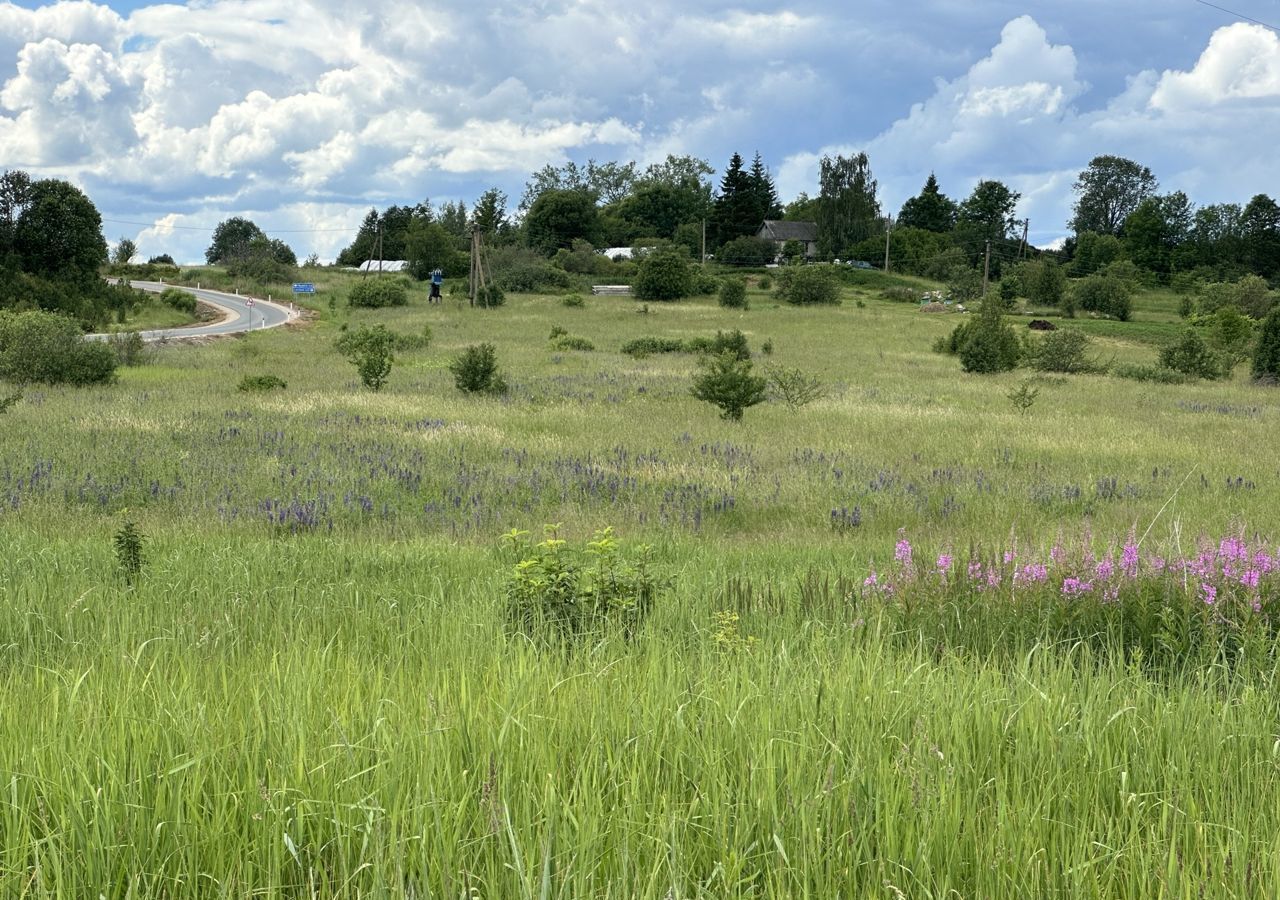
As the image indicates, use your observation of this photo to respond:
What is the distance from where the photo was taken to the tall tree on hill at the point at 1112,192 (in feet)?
426

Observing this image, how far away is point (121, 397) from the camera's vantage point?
18516 mm

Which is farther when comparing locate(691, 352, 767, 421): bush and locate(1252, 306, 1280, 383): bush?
locate(1252, 306, 1280, 383): bush

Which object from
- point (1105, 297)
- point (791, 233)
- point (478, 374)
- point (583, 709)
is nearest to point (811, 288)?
point (1105, 297)

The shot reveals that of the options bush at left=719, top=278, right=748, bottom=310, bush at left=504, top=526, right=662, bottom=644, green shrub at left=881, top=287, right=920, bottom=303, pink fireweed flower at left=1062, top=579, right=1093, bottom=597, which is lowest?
bush at left=504, top=526, right=662, bottom=644

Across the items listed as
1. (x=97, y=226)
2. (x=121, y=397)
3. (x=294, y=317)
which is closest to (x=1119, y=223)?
(x=294, y=317)

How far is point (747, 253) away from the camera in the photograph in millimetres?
103625

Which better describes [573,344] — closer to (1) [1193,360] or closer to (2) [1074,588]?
(1) [1193,360]

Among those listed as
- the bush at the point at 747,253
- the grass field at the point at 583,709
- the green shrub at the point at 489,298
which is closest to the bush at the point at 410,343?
the green shrub at the point at 489,298

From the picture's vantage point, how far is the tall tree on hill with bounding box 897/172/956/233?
409 feet

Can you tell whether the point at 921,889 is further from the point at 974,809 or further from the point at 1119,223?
the point at 1119,223

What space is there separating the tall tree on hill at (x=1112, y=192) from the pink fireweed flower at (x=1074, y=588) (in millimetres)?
140922

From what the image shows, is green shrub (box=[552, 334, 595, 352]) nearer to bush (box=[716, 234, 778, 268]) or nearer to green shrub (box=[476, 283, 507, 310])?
green shrub (box=[476, 283, 507, 310])

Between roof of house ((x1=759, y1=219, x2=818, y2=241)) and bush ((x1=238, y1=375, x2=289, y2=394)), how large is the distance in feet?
340

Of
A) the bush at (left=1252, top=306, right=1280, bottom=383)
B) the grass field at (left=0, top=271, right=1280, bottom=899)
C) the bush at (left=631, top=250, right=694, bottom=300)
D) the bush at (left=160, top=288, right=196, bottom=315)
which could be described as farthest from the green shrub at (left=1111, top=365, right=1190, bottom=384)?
the bush at (left=160, top=288, right=196, bottom=315)
